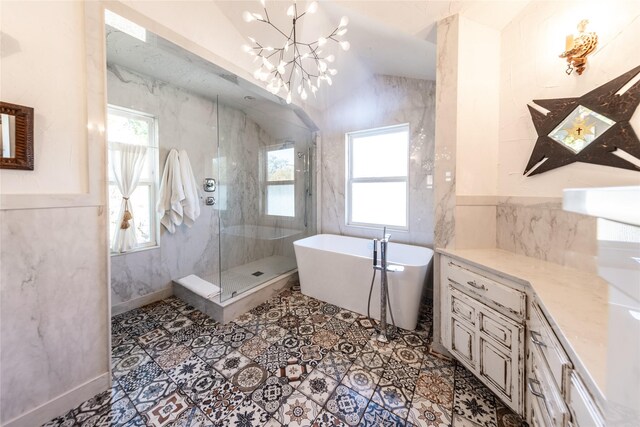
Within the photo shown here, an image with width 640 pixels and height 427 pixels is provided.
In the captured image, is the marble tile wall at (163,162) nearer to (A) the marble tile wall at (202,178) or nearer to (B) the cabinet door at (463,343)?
(A) the marble tile wall at (202,178)

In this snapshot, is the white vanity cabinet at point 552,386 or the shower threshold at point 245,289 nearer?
the white vanity cabinet at point 552,386

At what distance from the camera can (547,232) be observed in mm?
1497

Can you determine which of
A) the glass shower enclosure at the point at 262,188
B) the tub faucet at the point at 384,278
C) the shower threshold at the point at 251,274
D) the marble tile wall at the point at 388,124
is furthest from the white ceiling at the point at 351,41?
the shower threshold at the point at 251,274

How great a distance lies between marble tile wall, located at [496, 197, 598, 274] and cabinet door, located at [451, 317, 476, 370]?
0.72m

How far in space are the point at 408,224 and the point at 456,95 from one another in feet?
5.25

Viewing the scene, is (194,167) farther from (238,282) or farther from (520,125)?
(520,125)

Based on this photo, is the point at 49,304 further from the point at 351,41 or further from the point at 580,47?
the point at 580,47

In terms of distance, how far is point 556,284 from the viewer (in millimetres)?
1151

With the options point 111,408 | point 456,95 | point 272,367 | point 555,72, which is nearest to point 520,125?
point 555,72

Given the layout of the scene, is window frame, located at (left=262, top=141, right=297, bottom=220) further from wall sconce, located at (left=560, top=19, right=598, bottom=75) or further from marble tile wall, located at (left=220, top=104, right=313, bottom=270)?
wall sconce, located at (left=560, top=19, right=598, bottom=75)

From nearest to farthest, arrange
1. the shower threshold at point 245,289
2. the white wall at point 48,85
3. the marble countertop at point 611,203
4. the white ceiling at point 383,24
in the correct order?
the marble countertop at point 611,203 → the white wall at point 48,85 → the white ceiling at point 383,24 → the shower threshold at point 245,289

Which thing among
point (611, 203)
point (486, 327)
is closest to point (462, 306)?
point (486, 327)

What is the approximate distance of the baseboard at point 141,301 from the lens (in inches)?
91.2

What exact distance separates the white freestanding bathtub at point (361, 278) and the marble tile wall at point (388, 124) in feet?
1.04
